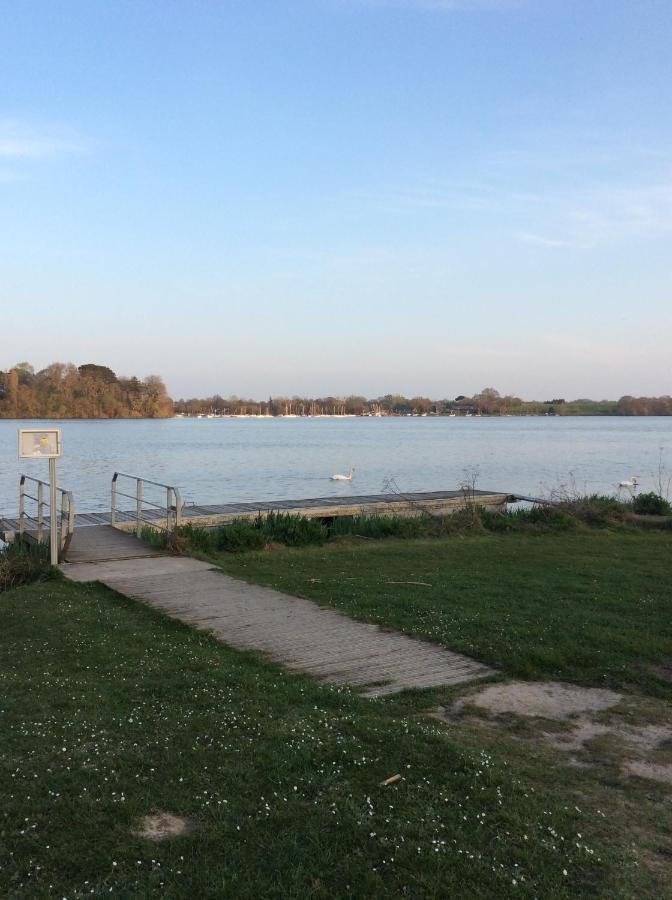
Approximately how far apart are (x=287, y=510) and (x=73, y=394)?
119340 mm

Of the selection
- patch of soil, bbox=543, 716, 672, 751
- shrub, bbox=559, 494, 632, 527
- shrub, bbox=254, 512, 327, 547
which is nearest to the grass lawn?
patch of soil, bbox=543, 716, 672, 751

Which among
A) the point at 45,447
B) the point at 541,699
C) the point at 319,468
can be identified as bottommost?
the point at 319,468

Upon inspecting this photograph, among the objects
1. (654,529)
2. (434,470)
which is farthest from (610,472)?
(654,529)

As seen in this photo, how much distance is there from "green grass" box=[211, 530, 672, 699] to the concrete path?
32 centimetres

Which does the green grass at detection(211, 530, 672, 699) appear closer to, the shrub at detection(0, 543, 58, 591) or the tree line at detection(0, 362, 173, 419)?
the shrub at detection(0, 543, 58, 591)

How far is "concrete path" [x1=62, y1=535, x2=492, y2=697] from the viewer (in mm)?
6250

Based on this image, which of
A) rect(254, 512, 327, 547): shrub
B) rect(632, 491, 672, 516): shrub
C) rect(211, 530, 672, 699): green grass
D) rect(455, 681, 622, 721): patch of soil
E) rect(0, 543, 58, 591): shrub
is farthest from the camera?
rect(632, 491, 672, 516): shrub

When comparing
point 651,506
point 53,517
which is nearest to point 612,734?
point 53,517

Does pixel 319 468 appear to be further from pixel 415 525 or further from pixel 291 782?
pixel 291 782

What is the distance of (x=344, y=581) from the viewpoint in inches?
403

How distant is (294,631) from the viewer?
7.55m

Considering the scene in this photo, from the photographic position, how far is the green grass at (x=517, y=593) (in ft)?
22.1

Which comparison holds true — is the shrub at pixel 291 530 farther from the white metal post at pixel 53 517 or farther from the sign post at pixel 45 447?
the sign post at pixel 45 447

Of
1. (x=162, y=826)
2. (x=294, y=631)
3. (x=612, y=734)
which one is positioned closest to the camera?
(x=162, y=826)
